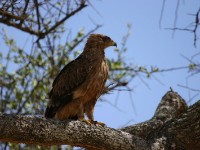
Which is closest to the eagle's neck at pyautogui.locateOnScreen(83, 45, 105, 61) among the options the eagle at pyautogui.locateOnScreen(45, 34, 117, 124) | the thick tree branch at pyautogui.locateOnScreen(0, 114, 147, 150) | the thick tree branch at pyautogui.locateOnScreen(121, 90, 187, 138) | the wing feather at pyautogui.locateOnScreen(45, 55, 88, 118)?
the eagle at pyautogui.locateOnScreen(45, 34, 117, 124)

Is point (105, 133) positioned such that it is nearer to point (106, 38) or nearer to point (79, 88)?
point (79, 88)

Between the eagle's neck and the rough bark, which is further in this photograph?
the eagle's neck

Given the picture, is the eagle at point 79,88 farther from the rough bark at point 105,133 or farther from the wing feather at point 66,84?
the rough bark at point 105,133

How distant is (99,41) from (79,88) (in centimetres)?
108

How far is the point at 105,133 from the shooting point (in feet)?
14.8

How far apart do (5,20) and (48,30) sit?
0.79m

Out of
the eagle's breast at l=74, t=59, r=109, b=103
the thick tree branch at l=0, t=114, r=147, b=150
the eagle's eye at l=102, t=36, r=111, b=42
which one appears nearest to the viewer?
the thick tree branch at l=0, t=114, r=147, b=150

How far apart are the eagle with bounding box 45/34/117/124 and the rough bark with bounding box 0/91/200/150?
0.83 m

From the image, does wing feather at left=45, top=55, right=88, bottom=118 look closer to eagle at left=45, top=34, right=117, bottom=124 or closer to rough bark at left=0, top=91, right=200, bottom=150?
eagle at left=45, top=34, right=117, bottom=124

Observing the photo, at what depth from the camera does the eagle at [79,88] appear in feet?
19.4

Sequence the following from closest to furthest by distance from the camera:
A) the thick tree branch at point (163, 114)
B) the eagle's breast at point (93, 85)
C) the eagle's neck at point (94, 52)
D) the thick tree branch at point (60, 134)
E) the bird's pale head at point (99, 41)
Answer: the thick tree branch at point (60, 134) < the thick tree branch at point (163, 114) < the eagle's breast at point (93, 85) < the eagle's neck at point (94, 52) < the bird's pale head at point (99, 41)

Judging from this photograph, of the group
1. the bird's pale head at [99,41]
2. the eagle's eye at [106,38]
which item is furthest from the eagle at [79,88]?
the eagle's eye at [106,38]

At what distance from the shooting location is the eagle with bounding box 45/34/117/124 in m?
5.93

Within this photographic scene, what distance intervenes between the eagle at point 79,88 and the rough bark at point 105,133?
835mm
